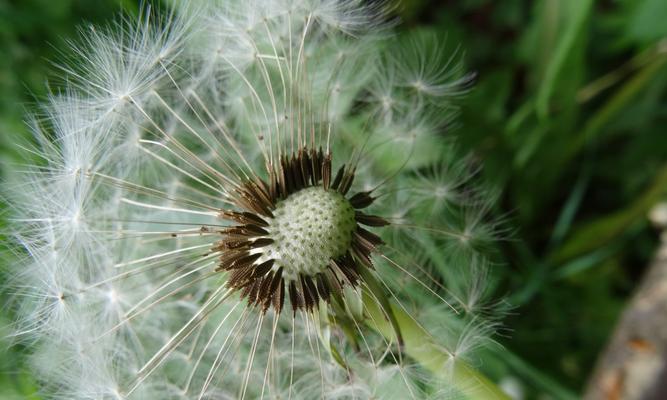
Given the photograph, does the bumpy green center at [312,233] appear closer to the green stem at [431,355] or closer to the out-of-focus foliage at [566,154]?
the green stem at [431,355]

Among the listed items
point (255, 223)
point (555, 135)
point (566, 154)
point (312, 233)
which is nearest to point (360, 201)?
point (312, 233)

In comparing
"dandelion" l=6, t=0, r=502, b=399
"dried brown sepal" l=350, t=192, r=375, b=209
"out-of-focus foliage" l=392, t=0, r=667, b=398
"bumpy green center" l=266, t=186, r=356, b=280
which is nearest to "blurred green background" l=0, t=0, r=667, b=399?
"out-of-focus foliage" l=392, t=0, r=667, b=398

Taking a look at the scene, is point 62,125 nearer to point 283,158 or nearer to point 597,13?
point 283,158

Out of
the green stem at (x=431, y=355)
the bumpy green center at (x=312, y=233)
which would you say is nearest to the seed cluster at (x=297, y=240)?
the bumpy green center at (x=312, y=233)

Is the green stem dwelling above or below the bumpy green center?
below

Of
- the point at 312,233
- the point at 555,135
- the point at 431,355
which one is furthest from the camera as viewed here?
the point at 555,135

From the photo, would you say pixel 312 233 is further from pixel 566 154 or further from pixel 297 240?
pixel 566 154

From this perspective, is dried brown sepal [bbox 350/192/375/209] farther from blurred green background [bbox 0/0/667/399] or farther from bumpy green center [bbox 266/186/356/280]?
blurred green background [bbox 0/0/667/399]

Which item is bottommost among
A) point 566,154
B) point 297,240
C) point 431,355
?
point 431,355

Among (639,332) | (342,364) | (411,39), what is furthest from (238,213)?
(639,332)
